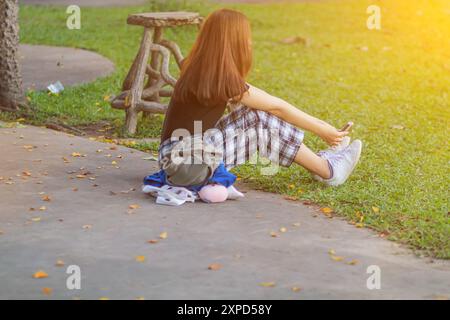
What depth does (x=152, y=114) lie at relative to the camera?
27.2ft

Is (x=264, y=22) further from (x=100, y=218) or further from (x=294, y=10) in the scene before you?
(x=100, y=218)

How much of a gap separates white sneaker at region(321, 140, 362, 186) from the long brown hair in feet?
2.92

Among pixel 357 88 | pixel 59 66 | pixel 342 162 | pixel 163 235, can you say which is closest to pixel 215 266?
pixel 163 235

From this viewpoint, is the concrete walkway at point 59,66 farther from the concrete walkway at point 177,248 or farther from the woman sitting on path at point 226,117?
the woman sitting on path at point 226,117

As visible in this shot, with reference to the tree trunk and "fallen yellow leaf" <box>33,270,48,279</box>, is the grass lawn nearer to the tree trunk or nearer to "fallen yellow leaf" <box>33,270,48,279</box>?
the tree trunk

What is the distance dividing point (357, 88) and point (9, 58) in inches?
160

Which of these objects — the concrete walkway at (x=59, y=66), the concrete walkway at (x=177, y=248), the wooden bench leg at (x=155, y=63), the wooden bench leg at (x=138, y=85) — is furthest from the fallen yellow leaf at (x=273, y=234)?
the concrete walkway at (x=59, y=66)

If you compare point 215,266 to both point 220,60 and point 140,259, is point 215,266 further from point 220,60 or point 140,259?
point 220,60

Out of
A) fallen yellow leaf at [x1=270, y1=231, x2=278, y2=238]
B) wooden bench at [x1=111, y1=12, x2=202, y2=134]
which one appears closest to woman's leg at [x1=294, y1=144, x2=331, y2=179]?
fallen yellow leaf at [x1=270, y1=231, x2=278, y2=238]

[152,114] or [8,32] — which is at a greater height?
[8,32]

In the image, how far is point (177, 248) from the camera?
481 centimetres

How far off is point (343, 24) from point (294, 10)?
5.15 feet
